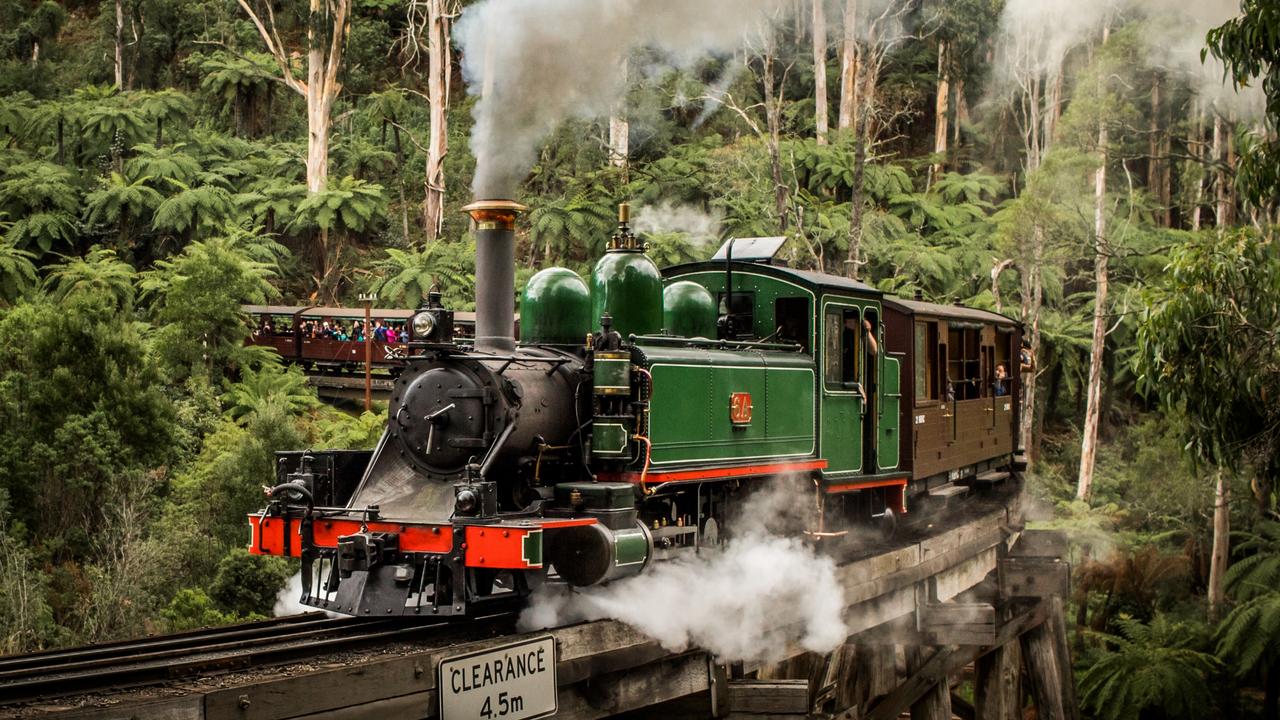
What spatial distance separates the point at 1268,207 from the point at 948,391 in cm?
1578

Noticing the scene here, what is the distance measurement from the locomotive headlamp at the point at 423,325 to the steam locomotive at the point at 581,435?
0.03 feet

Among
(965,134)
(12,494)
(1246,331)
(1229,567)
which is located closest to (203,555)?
(12,494)

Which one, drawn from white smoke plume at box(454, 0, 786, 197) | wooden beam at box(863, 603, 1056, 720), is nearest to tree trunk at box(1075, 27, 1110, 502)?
wooden beam at box(863, 603, 1056, 720)

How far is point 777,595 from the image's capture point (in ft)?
29.5

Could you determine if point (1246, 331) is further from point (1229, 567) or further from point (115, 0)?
point (115, 0)

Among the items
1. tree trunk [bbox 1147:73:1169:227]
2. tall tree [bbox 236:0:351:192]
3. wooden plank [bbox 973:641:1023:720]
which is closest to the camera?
wooden plank [bbox 973:641:1023:720]

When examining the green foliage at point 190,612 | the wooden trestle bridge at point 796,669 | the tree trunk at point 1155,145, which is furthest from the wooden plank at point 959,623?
the tree trunk at point 1155,145

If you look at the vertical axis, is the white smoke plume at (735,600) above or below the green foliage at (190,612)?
above

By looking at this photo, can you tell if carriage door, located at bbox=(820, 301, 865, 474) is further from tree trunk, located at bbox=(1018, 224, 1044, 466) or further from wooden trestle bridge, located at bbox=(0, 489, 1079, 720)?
tree trunk, located at bbox=(1018, 224, 1044, 466)

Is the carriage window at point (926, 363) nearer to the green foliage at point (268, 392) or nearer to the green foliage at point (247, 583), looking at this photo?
the green foliage at point (247, 583)

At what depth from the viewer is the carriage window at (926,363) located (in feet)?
41.7

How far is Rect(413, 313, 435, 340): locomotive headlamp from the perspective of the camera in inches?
328

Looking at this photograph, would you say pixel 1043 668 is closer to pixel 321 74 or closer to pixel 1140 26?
pixel 1140 26

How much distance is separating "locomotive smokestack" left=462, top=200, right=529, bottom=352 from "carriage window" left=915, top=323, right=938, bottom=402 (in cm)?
538
